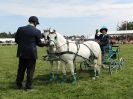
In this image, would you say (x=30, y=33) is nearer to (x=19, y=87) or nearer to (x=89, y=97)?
(x=19, y=87)

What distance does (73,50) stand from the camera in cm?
1343

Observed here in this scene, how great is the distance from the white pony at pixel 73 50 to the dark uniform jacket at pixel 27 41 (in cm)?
71

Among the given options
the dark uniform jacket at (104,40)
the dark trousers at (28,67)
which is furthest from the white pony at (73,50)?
the dark uniform jacket at (104,40)

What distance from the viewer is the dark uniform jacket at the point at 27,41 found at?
11.9m

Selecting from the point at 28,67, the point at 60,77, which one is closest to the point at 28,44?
the point at 28,67

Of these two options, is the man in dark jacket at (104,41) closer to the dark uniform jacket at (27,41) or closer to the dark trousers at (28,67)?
the dark uniform jacket at (27,41)

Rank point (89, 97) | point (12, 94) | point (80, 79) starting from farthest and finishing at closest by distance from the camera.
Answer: point (80, 79) < point (12, 94) < point (89, 97)

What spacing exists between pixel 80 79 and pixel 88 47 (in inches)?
48.3

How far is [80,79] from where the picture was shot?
1451 cm

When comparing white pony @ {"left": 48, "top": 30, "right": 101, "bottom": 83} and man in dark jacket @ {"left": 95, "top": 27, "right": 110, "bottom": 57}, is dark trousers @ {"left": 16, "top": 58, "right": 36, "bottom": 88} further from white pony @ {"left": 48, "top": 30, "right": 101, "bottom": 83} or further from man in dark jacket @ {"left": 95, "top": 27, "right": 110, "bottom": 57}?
man in dark jacket @ {"left": 95, "top": 27, "right": 110, "bottom": 57}

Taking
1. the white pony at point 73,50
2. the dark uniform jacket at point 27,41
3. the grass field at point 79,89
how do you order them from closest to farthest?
the grass field at point 79,89, the dark uniform jacket at point 27,41, the white pony at point 73,50

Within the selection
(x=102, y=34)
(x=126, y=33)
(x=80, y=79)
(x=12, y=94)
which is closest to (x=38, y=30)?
(x=12, y=94)

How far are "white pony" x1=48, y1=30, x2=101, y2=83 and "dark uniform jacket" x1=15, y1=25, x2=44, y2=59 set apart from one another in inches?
28.1

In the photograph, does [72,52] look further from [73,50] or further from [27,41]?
[27,41]
